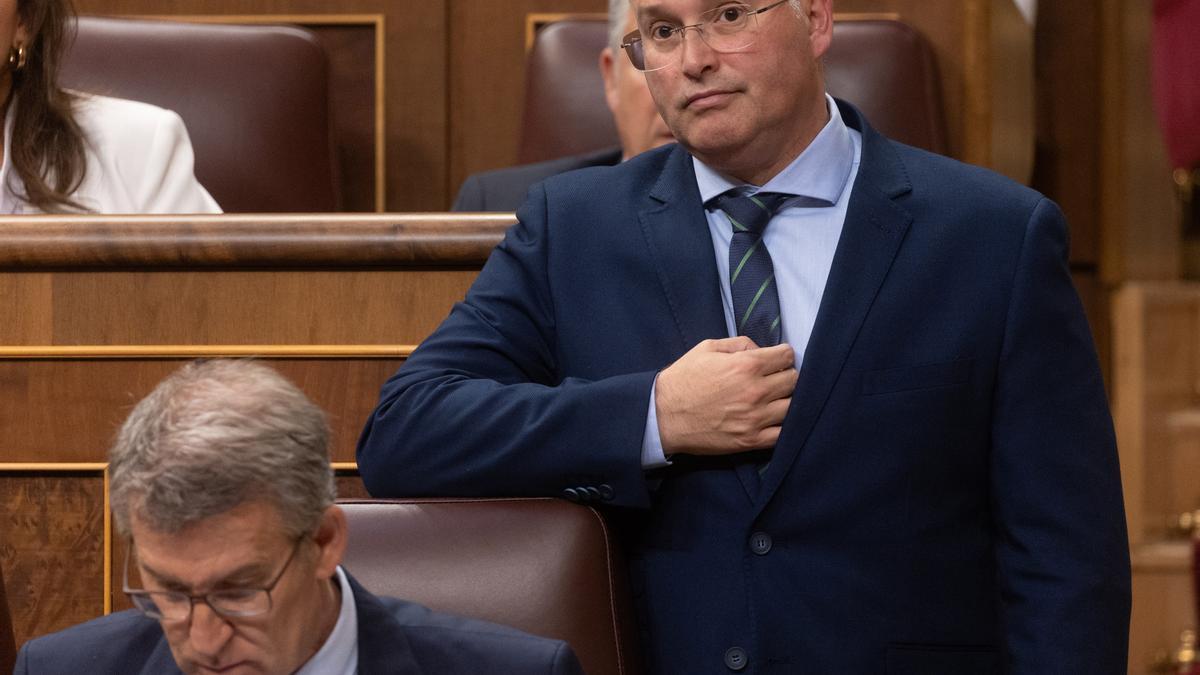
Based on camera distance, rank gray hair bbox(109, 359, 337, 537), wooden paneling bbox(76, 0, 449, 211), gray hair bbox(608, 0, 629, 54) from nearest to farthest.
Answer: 1. gray hair bbox(109, 359, 337, 537)
2. gray hair bbox(608, 0, 629, 54)
3. wooden paneling bbox(76, 0, 449, 211)

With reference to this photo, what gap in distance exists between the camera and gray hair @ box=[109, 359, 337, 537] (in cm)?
80

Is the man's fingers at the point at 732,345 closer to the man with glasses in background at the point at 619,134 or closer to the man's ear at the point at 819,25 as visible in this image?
the man's ear at the point at 819,25

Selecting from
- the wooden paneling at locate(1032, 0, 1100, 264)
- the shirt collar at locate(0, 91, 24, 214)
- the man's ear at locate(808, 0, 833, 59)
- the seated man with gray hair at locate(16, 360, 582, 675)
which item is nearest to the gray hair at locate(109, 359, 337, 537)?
the seated man with gray hair at locate(16, 360, 582, 675)

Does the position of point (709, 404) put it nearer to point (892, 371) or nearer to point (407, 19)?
point (892, 371)

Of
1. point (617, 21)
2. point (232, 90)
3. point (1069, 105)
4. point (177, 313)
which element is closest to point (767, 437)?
point (177, 313)

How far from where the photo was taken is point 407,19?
2051 millimetres

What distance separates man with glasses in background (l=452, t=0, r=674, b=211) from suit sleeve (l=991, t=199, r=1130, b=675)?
0.69 metres

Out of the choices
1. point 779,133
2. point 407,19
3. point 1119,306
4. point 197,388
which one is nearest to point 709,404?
point 779,133

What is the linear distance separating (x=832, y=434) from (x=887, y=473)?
0.13 ft

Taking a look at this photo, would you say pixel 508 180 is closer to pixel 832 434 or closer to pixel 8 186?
pixel 8 186

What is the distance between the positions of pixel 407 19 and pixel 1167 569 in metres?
1.18

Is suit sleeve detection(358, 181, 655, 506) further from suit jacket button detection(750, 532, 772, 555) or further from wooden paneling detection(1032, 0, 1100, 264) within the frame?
wooden paneling detection(1032, 0, 1100, 264)

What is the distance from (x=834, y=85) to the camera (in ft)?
6.06

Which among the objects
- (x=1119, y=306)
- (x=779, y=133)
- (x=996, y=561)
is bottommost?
(x=1119, y=306)
